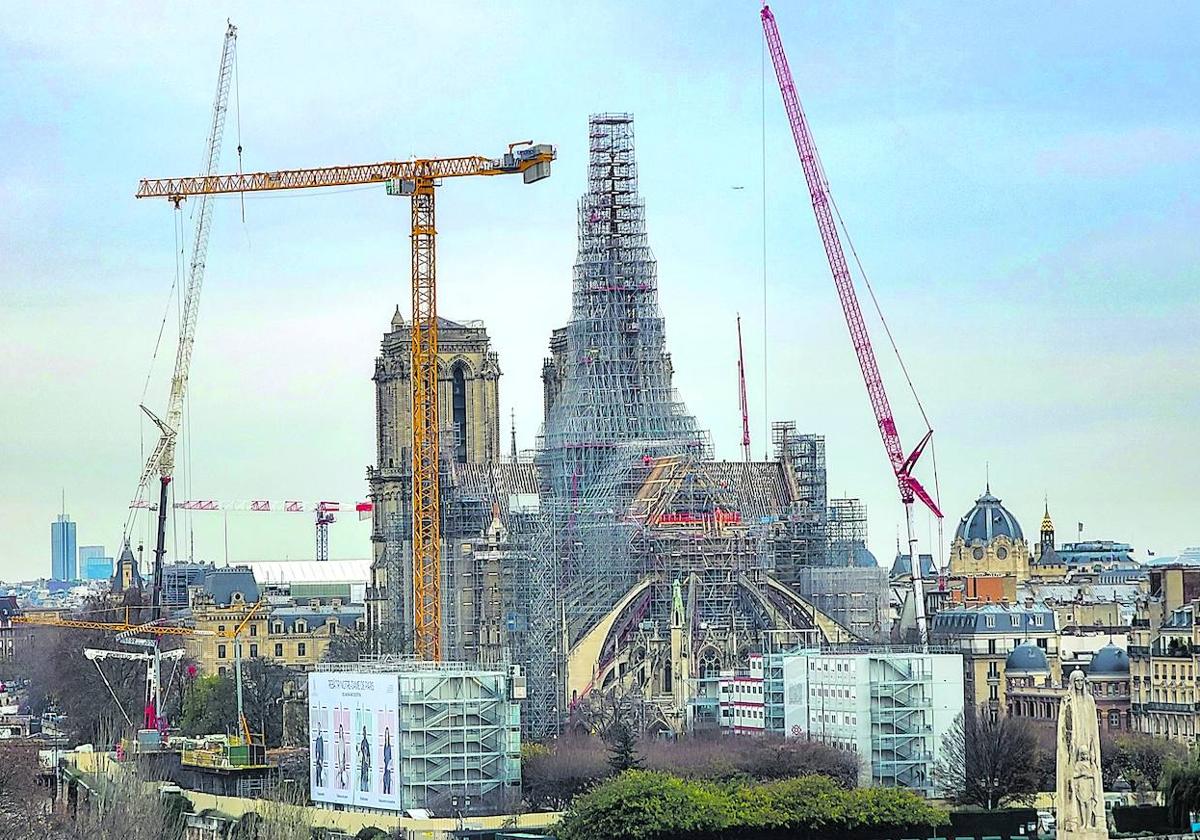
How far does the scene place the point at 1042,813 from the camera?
98750 millimetres

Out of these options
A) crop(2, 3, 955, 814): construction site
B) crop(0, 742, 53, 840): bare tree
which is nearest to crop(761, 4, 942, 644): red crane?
crop(2, 3, 955, 814): construction site

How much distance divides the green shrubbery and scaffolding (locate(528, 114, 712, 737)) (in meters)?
42.7

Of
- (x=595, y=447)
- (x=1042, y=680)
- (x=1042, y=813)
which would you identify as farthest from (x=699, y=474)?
(x=1042, y=813)

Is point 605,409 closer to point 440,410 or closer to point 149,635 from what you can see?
point 440,410

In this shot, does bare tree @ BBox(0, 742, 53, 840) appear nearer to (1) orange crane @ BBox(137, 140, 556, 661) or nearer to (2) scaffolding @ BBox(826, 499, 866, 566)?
(1) orange crane @ BBox(137, 140, 556, 661)

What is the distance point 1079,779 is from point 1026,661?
227ft

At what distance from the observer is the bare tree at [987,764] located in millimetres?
102812

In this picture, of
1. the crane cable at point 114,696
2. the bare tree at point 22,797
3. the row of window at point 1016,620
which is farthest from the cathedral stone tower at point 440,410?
the bare tree at point 22,797

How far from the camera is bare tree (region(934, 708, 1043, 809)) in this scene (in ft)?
337

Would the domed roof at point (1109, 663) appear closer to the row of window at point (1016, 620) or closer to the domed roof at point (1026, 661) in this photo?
the domed roof at point (1026, 661)

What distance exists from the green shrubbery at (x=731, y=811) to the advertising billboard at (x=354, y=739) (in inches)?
332

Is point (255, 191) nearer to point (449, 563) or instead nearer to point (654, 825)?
point (449, 563)

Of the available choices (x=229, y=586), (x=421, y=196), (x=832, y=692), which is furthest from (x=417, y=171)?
(x=229, y=586)

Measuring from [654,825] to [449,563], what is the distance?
2381 inches
